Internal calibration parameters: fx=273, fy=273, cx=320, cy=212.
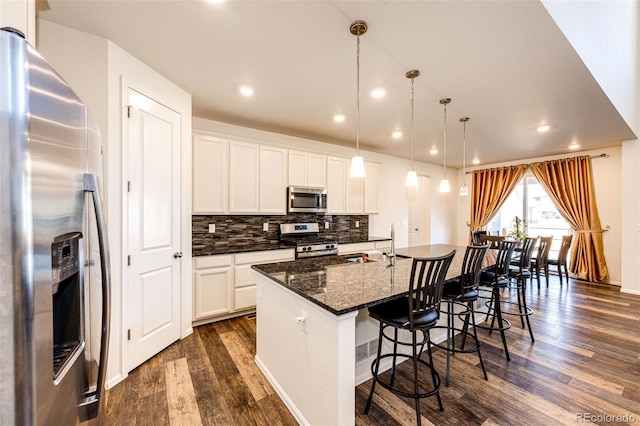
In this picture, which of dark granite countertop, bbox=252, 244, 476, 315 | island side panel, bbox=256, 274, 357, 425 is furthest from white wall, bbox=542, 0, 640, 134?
island side panel, bbox=256, 274, 357, 425

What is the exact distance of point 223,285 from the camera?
3.30 m

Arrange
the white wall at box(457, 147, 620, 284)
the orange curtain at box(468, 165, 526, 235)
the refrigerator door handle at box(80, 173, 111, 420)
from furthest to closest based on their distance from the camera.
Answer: the orange curtain at box(468, 165, 526, 235) < the white wall at box(457, 147, 620, 284) < the refrigerator door handle at box(80, 173, 111, 420)

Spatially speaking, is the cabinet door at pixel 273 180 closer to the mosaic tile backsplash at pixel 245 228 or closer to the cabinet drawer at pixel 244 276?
the mosaic tile backsplash at pixel 245 228

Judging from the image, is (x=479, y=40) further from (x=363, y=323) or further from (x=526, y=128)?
(x=526, y=128)

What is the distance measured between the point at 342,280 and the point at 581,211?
233 inches

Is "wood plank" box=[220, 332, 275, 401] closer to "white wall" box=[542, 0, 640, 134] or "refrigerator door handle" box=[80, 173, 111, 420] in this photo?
"refrigerator door handle" box=[80, 173, 111, 420]

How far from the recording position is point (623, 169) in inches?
180

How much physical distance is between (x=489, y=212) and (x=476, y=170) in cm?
112

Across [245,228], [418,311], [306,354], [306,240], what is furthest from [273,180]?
[418,311]

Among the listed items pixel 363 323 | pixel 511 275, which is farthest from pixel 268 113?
pixel 511 275

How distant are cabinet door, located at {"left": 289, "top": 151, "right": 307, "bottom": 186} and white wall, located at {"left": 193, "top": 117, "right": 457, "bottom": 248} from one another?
197 millimetres

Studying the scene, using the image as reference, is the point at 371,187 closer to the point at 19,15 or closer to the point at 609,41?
the point at 609,41

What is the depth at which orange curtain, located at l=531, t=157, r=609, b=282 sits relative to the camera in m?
5.13

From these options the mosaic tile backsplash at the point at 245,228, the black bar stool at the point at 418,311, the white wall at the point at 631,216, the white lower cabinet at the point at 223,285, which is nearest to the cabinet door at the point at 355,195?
the mosaic tile backsplash at the point at 245,228
